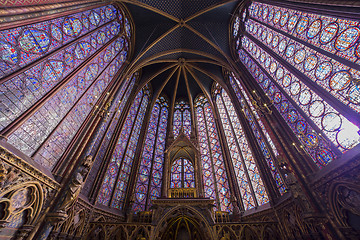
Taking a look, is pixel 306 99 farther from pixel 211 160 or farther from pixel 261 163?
pixel 211 160

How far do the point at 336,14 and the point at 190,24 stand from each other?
33.1ft

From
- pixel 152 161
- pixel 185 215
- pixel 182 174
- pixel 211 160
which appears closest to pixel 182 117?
pixel 211 160

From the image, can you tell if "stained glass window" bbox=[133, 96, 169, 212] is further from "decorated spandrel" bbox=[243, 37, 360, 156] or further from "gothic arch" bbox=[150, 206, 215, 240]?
"decorated spandrel" bbox=[243, 37, 360, 156]

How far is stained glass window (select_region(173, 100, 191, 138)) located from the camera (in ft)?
52.7

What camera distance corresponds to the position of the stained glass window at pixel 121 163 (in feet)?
31.4

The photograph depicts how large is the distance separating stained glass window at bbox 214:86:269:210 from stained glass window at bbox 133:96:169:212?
5.78 m

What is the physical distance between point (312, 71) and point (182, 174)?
9.39 m

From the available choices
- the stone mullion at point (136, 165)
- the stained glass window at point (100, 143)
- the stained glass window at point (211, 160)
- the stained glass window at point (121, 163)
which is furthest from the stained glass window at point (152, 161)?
the stained glass window at point (211, 160)

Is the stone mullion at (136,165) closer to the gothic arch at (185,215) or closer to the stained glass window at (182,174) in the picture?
the stained glass window at (182,174)

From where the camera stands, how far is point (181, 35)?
1391 cm

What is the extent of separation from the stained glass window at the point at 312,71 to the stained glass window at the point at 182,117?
28.0 feet

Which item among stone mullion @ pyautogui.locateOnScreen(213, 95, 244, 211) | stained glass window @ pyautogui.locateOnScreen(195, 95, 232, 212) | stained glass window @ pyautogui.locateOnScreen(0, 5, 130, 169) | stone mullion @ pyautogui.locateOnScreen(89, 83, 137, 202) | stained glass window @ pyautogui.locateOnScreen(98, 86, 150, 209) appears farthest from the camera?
stained glass window @ pyautogui.locateOnScreen(195, 95, 232, 212)

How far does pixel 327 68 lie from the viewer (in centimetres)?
577

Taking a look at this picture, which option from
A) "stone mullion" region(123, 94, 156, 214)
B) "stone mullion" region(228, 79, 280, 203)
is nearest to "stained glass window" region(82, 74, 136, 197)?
"stone mullion" region(123, 94, 156, 214)
